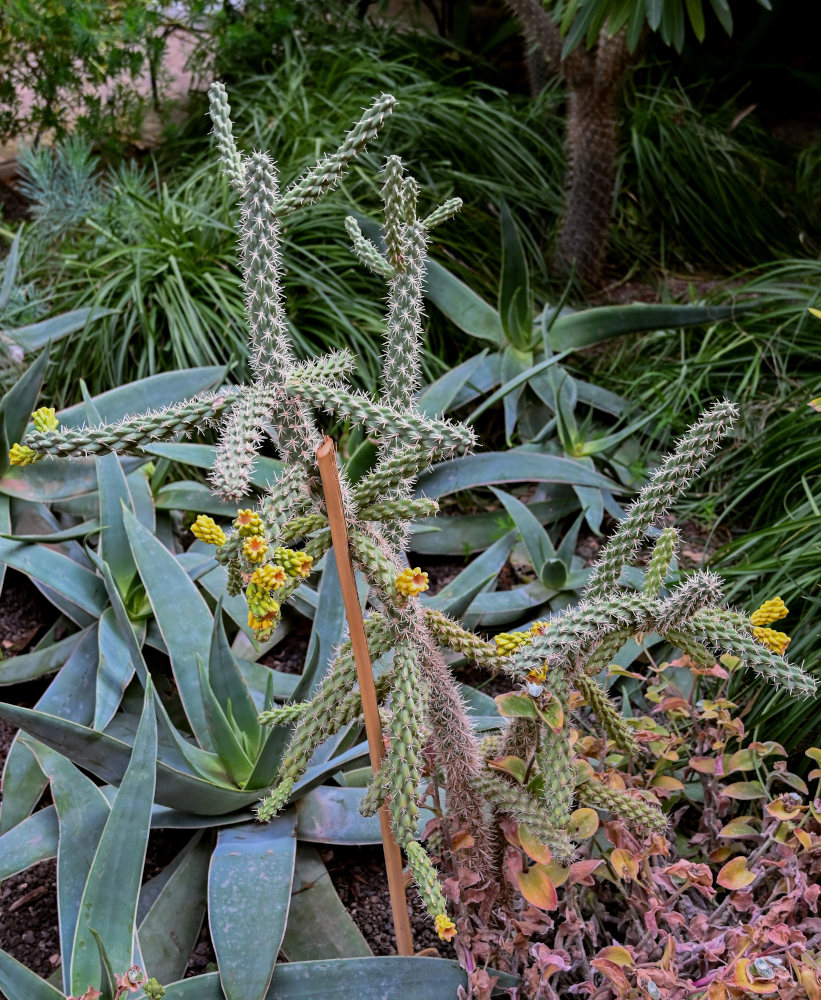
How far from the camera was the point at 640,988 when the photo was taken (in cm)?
129

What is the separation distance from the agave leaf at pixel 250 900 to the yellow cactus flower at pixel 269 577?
2.35 ft

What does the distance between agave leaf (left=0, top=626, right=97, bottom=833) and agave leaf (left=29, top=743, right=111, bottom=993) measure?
0.20 metres

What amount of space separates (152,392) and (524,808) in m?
1.64

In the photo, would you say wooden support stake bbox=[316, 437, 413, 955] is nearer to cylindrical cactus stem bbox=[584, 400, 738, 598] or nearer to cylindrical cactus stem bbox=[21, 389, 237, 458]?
cylindrical cactus stem bbox=[21, 389, 237, 458]

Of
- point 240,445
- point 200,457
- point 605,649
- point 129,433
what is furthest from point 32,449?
point 200,457

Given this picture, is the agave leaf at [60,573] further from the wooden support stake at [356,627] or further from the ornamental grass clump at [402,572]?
the wooden support stake at [356,627]

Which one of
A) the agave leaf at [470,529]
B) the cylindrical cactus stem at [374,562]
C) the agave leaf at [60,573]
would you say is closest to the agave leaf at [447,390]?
the agave leaf at [470,529]

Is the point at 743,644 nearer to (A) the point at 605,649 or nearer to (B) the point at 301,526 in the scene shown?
(A) the point at 605,649

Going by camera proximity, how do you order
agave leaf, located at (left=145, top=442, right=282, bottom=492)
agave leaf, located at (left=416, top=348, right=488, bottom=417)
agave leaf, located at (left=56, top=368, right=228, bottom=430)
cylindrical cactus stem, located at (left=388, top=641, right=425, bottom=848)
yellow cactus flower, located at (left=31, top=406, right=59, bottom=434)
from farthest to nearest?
agave leaf, located at (left=416, top=348, right=488, bottom=417) → agave leaf, located at (left=56, top=368, right=228, bottom=430) → agave leaf, located at (left=145, top=442, right=282, bottom=492) → yellow cactus flower, located at (left=31, top=406, right=59, bottom=434) → cylindrical cactus stem, located at (left=388, top=641, right=425, bottom=848)

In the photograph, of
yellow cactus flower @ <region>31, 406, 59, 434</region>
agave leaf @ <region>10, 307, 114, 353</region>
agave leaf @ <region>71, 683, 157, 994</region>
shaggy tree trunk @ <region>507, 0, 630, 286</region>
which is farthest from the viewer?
shaggy tree trunk @ <region>507, 0, 630, 286</region>

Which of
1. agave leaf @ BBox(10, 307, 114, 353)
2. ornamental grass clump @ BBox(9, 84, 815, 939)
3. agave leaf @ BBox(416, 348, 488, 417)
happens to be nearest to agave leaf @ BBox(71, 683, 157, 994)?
→ ornamental grass clump @ BBox(9, 84, 815, 939)

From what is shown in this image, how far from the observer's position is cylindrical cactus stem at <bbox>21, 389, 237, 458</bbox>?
1.09 meters

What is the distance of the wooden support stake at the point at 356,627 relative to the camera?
1.09m

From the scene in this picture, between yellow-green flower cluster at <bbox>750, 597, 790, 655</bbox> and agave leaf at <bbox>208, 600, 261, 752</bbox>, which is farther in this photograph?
agave leaf at <bbox>208, 600, 261, 752</bbox>
